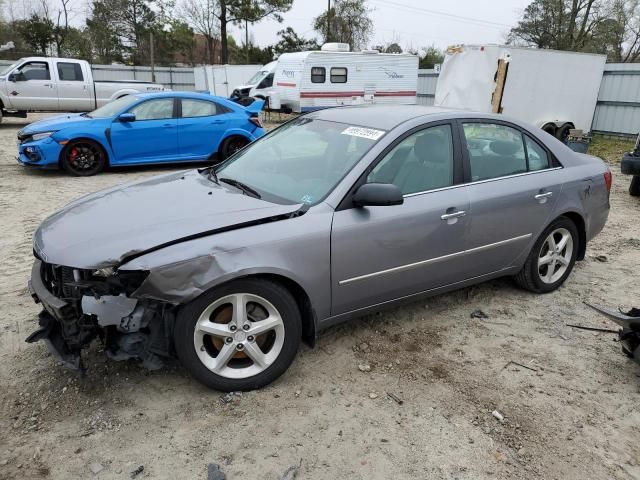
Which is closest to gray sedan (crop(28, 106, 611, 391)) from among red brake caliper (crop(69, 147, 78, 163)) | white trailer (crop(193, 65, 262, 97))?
red brake caliper (crop(69, 147, 78, 163))

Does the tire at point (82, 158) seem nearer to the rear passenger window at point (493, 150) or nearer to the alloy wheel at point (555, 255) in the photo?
the rear passenger window at point (493, 150)

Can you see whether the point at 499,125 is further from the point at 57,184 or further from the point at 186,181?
the point at 57,184

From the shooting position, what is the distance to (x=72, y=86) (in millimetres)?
15406

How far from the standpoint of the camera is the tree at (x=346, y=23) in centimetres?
4259

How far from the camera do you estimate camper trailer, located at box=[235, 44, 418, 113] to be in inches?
707

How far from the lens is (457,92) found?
14188mm

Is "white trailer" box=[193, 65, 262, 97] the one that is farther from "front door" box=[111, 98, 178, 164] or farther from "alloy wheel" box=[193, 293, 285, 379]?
"alloy wheel" box=[193, 293, 285, 379]

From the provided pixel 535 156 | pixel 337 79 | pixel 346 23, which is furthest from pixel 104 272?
pixel 346 23

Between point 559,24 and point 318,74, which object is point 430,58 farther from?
point 318,74

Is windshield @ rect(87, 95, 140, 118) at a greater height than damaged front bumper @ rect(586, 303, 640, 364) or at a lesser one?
greater

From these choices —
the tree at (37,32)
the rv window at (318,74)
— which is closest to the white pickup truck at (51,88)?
the rv window at (318,74)

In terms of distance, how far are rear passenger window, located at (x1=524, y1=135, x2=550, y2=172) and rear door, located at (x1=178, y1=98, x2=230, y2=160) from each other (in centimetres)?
684

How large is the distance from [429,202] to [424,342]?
1.00 meters

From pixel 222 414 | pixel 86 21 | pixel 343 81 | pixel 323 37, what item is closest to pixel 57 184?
pixel 222 414
